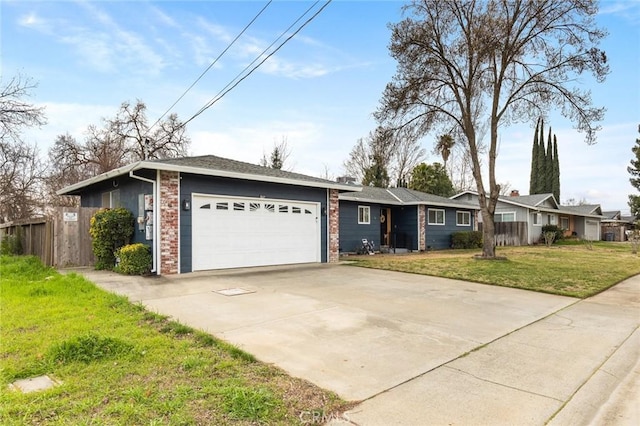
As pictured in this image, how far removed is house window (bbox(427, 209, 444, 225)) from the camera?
2060 cm

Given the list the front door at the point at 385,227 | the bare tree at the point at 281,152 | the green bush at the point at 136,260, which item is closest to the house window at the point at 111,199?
the green bush at the point at 136,260

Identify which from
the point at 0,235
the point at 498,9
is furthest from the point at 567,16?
the point at 0,235

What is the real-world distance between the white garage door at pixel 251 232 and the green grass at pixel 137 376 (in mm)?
4988

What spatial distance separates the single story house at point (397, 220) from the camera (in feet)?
57.8

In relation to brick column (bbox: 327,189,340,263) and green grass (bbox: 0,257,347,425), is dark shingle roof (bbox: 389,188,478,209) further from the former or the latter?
green grass (bbox: 0,257,347,425)

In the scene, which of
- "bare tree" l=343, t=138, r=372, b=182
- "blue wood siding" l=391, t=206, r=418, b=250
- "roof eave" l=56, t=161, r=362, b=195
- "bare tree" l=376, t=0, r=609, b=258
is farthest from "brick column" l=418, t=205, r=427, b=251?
"bare tree" l=343, t=138, r=372, b=182

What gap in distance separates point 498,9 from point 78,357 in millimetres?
16056

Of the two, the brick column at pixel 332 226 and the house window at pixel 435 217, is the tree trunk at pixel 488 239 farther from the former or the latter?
the brick column at pixel 332 226

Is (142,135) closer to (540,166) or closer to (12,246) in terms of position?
(12,246)

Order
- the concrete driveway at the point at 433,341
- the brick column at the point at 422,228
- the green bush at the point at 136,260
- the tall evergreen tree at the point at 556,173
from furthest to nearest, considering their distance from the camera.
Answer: the tall evergreen tree at the point at 556,173
the brick column at the point at 422,228
the green bush at the point at 136,260
the concrete driveway at the point at 433,341

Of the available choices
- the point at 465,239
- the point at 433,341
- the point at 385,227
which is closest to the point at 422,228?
the point at 385,227

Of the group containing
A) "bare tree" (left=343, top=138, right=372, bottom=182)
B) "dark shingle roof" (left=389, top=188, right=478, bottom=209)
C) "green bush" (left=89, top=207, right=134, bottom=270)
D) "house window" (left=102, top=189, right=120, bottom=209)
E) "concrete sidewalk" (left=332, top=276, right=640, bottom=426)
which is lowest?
"concrete sidewalk" (left=332, top=276, right=640, bottom=426)

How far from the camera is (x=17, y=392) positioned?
2836 millimetres

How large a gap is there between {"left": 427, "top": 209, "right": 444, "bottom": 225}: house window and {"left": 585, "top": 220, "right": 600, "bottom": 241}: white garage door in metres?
22.4
